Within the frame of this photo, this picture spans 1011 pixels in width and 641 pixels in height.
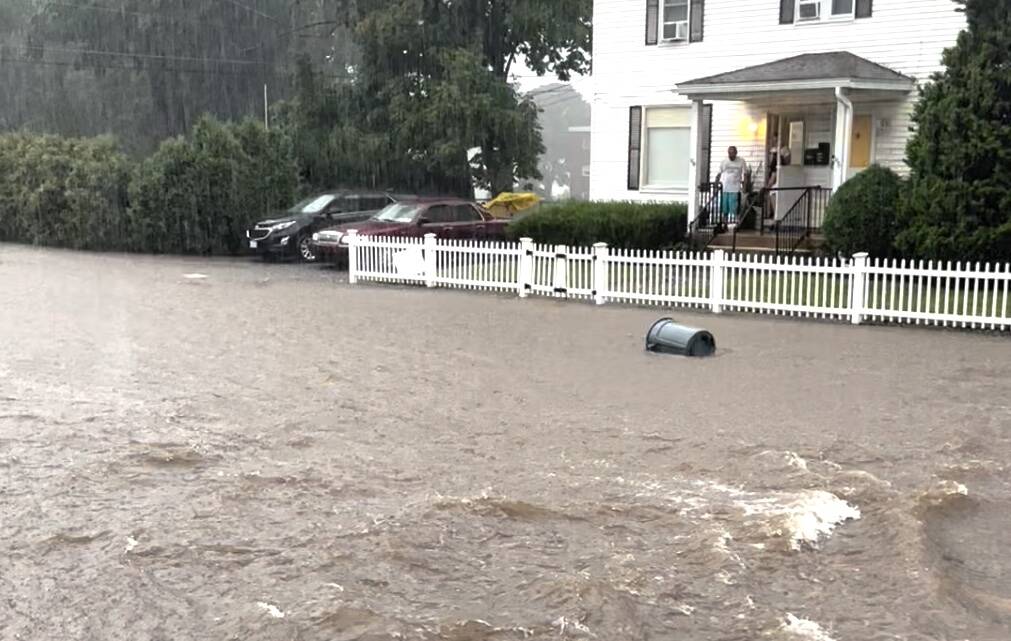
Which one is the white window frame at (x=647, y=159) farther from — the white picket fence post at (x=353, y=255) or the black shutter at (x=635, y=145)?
the white picket fence post at (x=353, y=255)

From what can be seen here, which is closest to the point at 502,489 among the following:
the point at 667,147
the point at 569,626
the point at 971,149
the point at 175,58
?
the point at 569,626

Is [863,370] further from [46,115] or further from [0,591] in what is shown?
[46,115]

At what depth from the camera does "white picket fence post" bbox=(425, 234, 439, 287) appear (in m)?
18.9

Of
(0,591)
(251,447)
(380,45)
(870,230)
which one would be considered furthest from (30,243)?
(0,591)

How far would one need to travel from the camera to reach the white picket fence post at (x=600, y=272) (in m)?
16.4

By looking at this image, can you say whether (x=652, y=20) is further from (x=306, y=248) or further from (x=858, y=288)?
(x=858, y=288)

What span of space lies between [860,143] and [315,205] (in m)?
12.4

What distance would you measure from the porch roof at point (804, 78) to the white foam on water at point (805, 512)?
44.5ft

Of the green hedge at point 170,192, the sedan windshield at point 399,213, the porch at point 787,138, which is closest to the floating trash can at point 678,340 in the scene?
the porch at point 787,138

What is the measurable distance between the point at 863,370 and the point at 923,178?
640 cm

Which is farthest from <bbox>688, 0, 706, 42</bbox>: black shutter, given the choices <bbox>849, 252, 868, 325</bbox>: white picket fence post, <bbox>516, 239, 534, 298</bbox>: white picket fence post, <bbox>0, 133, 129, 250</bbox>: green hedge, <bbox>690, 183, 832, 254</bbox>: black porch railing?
<bbox>0, 133, 129, 250</bbox>: green hedge

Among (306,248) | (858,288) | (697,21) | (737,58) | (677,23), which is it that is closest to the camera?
(858,288)

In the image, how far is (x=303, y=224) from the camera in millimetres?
24734

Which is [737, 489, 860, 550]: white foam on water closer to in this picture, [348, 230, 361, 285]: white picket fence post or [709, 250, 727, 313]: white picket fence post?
[709, 250, 727, 313]: white picket fence post
